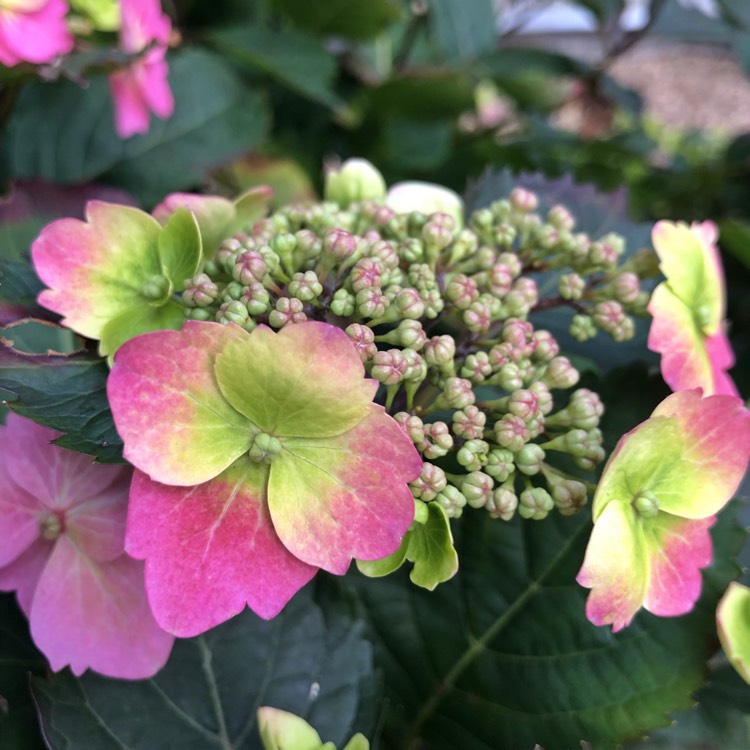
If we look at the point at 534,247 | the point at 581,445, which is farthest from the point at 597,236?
the point at 581,445

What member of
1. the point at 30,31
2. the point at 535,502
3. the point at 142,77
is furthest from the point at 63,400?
the point at 142,77

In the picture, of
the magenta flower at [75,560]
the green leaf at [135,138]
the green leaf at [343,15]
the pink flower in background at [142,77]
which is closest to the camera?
the magenta flower at [75,560]

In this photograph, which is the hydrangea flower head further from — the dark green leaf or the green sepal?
the dark green leaf

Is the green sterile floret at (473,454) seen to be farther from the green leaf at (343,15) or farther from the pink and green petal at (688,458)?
the green leaf at (343,15)

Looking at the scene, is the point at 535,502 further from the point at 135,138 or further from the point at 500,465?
the point at 135,138

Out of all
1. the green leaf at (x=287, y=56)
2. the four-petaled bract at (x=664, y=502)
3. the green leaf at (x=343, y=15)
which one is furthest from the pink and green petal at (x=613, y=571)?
the green leaf at (x=343, y=15)

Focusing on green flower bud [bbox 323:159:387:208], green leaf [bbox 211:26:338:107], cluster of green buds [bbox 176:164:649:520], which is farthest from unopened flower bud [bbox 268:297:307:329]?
green leaf [bbox 211:26:338:107]
